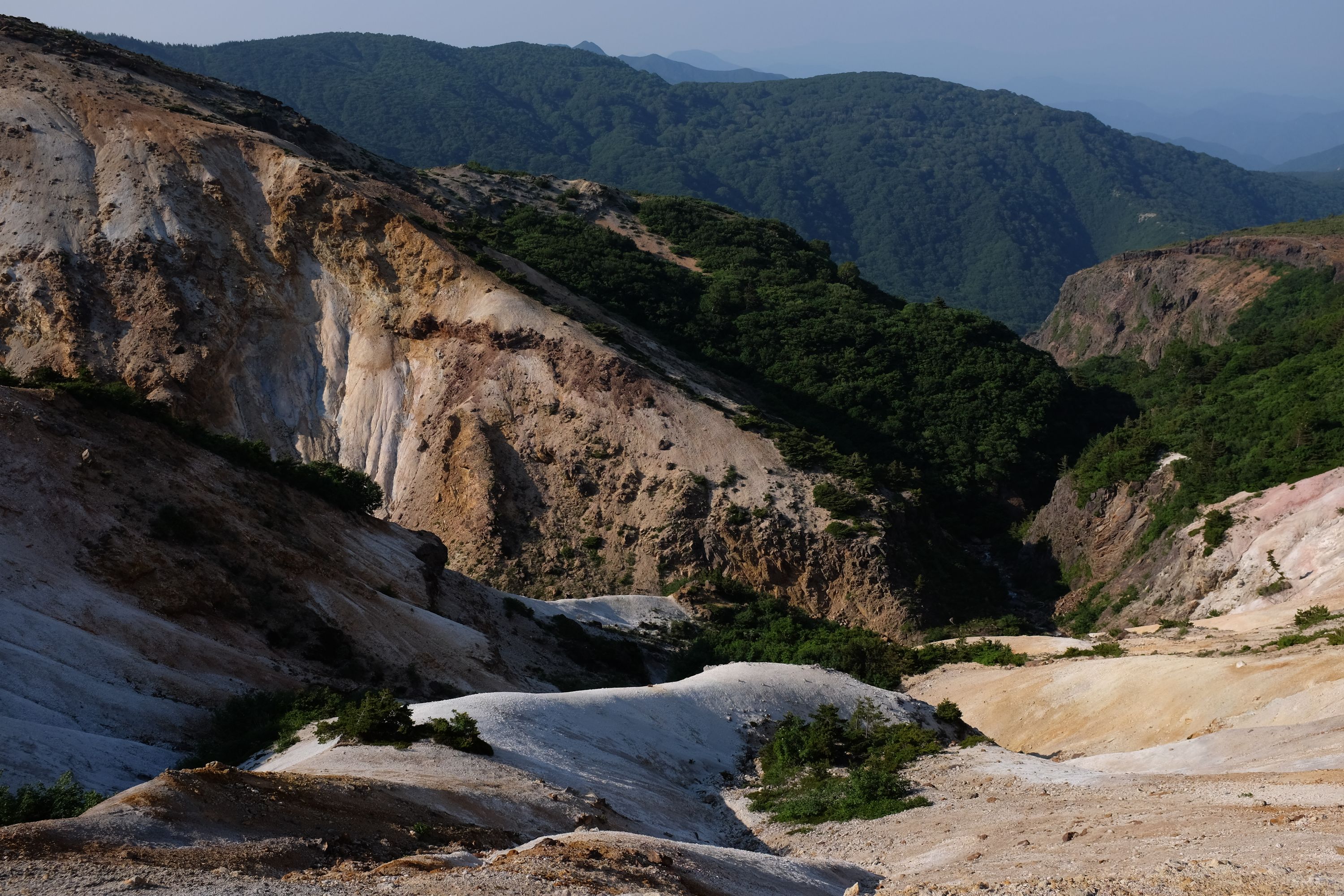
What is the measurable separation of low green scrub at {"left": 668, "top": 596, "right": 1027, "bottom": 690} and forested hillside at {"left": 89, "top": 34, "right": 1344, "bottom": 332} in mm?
115725

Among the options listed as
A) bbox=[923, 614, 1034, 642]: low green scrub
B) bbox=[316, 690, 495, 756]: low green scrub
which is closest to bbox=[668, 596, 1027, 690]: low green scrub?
bbox=[923, 614, 1034, 642]: low green scrub

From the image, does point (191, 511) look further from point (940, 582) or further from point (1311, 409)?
point (1311, 409)

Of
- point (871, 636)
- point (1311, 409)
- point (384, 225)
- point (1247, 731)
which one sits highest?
point (384, 225)

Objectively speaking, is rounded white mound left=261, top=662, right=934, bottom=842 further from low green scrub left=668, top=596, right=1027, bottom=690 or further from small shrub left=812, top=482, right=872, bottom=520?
Result: small shrub left=812, top=482, right=872, bottom=520

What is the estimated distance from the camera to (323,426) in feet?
125

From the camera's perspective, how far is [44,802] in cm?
1032

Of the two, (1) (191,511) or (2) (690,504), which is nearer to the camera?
(1) (191,511)

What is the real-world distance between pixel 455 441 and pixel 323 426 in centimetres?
484

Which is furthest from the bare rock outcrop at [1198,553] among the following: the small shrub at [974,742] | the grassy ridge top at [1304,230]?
the grassy ridge top at [1304,230]

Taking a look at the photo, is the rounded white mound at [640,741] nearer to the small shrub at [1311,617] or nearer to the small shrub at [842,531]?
the small shrub at [1311,617]

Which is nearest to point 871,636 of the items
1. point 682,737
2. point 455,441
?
point 682,737

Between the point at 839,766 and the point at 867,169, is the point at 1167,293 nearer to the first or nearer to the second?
the point at 839,766

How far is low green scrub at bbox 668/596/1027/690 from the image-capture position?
87.8ft

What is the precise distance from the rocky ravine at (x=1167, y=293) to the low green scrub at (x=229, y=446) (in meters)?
67.7
